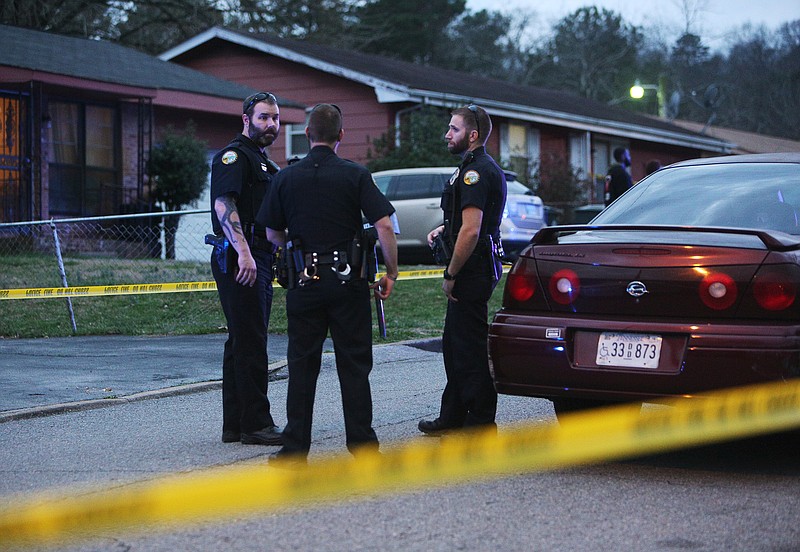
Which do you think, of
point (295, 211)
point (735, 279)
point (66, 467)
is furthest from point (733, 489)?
point (66, 467)

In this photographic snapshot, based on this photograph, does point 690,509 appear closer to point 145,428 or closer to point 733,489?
point 733,489

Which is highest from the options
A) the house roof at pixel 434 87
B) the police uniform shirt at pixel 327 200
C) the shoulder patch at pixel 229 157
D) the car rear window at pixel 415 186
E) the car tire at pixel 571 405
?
the house roof at pixel 434 87

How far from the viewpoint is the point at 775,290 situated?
5.47m

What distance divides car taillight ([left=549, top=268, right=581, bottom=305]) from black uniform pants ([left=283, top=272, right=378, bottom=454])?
939mm

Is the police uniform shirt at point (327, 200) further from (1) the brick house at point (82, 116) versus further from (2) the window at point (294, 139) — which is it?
(2) the window at point (294, 139)

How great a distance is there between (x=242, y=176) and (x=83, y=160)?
15454mm

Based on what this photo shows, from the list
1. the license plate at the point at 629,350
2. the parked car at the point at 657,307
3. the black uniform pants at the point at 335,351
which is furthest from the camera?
the black uniform pants at the point at 335,351

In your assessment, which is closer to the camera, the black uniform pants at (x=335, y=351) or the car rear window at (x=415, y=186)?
the black uniform pants at (x=335, y=351)

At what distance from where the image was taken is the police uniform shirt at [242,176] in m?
6.37

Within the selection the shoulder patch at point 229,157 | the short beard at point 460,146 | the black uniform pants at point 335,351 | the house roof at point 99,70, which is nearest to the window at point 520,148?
the house roof at point 99,70

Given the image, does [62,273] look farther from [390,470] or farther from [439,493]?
[439,493]

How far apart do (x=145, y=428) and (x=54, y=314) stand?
6.28 metres

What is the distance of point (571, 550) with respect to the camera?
14.4ft

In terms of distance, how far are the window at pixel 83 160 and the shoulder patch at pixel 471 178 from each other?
15.5 metres
